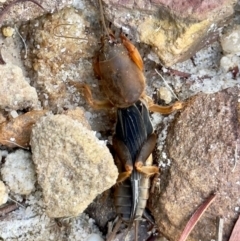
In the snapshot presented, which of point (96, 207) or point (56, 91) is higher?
point (56, 91)

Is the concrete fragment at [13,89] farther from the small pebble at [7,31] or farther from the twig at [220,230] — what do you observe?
the twig at [220,230]

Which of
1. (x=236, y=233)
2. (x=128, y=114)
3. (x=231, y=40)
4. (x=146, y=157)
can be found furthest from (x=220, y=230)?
(x=231, y=40)

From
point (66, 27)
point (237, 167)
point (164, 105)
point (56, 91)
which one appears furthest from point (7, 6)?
point (237, 167)

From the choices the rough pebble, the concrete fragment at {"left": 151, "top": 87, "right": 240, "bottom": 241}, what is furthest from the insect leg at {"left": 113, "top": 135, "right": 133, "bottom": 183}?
the rough pebble

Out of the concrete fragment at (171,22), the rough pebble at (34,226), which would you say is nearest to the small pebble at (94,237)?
the rough pebble at (34,226)

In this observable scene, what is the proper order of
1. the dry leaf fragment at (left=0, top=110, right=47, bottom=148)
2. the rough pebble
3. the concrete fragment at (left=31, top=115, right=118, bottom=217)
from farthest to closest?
1. the rough pebble
2. the dry leaf fragment at (left=0, top=110, right=47, bottom=148)
3. the concrete fragment at (left=31, top=115, right=118, bottom=217)

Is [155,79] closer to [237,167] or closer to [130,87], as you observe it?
[130,87]

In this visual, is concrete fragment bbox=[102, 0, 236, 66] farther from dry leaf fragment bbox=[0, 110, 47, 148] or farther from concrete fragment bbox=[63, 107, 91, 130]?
dry leaf fragment bbox=[0, 110, 47, 148]

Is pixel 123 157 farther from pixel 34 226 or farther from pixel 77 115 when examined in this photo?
pixel 34 226
